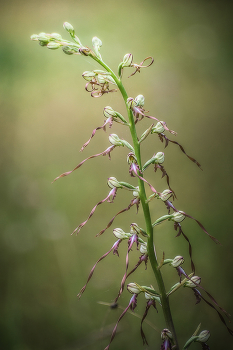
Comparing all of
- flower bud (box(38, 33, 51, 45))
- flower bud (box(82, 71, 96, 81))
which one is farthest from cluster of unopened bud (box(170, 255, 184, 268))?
flower bud (box(38, 33, 51, 45))

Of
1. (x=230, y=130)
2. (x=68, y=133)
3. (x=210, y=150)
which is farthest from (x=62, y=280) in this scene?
(x=230, y=130)

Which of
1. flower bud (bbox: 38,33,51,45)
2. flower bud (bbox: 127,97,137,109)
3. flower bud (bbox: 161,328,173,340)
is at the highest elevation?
flower bud (bbox: 38,33,51,45)

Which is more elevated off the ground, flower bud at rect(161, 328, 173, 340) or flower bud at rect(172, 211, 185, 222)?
flower bud at rect(172, 211, 185, 222)

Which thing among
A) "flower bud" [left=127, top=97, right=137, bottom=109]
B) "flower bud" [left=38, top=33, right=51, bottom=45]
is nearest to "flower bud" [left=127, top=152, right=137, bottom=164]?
"flower bud" [left=127, top=97, right=137, bottom=109]

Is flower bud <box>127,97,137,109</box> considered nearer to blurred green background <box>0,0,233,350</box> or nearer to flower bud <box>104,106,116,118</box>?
flower bud <box>104,106,116,118</box>

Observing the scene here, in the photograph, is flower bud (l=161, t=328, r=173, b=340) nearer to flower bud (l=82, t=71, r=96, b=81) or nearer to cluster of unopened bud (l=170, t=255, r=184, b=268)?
cluster of unopened bud (l=170, t=255, r=184, b=268)

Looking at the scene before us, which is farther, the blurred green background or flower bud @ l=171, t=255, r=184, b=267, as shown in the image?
the blurred green background

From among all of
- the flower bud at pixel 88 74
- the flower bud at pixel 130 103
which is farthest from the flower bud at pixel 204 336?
the flower bud at pixel 88 74

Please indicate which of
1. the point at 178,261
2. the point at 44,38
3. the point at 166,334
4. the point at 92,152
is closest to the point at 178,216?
the point at 178,261
